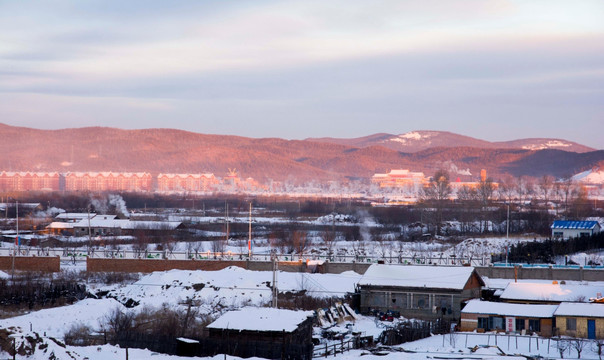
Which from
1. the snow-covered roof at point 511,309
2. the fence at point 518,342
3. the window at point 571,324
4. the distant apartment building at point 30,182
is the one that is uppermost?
the distant apartment building at point 30,182

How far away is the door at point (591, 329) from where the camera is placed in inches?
693

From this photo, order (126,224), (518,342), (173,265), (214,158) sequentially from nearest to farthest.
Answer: (518,342), (173,265), (126,224), (214,158)

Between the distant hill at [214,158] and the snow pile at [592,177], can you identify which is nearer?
the snow pile at [592,177]

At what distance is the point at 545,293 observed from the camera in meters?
20.5

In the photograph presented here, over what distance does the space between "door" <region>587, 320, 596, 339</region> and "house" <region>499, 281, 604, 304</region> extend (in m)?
2.46

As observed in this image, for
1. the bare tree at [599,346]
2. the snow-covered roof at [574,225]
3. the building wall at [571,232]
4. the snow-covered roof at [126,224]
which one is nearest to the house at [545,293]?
the bare tree at [599,346]

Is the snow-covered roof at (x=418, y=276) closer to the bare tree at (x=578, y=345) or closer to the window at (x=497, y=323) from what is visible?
the window at (x=497, y=323)

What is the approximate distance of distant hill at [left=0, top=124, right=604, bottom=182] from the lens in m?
166

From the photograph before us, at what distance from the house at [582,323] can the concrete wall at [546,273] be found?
6.26 metres

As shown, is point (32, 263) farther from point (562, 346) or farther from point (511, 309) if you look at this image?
point (562, 346)

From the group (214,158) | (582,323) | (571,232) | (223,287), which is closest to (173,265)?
(223,287)

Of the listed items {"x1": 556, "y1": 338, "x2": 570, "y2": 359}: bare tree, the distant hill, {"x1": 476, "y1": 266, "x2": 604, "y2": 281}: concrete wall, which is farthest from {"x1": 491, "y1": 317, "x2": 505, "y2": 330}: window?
the distant hill

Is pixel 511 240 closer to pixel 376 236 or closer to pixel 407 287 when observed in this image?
pixel 376 236

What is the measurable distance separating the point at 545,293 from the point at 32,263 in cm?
1631
